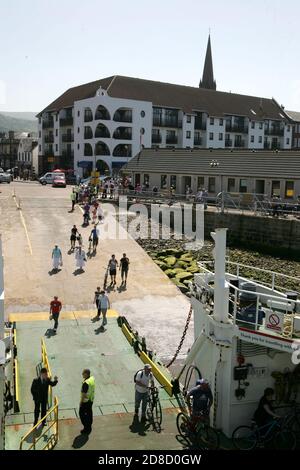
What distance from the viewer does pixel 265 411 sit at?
32.4 feet

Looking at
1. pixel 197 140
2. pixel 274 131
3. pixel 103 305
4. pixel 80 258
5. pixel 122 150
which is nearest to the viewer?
pixel 103 305

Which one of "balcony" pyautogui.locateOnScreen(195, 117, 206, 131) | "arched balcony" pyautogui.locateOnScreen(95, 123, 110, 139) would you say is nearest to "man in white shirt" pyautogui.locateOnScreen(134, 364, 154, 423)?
"arched balcony" pyautogui.locateOnScreen(95, 123, 110, 139)

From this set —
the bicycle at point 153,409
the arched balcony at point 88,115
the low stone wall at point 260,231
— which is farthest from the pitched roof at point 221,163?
the bicycle at point 153,409

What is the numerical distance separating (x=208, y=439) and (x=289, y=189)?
26404mm

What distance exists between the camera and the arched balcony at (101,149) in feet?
222

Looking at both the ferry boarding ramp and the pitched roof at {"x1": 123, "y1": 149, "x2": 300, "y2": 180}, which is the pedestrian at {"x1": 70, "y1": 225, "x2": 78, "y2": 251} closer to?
the ferry boarding ramp

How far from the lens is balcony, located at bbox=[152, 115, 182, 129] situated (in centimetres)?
7100

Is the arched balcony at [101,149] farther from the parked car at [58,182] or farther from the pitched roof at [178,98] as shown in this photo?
the parked car at [58,182]

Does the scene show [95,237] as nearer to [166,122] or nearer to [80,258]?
[80,258]

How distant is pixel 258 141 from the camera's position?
80.6m

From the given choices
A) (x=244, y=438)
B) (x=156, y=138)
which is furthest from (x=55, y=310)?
(x=156, y=138)

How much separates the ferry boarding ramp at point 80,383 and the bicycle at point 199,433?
0.90ft
